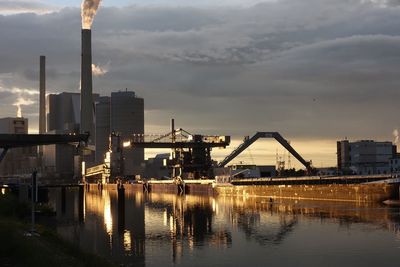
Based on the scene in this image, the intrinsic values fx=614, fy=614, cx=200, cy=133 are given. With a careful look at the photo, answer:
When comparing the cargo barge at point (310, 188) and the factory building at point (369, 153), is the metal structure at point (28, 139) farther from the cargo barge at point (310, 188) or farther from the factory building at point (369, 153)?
the factory building at point (369, 153)

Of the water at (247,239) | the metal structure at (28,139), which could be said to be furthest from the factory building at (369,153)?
the metal structure at (28,139)

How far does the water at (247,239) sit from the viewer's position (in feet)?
122

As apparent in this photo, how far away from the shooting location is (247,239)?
47875 mm

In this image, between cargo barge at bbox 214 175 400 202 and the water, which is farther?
cargo barge at bbox 214 175 400 202

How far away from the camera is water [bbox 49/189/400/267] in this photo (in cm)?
3725

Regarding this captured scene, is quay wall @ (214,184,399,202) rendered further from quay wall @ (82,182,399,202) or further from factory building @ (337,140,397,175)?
factory building @ (337,140,397,175)

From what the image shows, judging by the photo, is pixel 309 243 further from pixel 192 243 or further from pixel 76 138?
pixel 76 138

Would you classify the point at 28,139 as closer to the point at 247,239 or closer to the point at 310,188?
the point at 247,239

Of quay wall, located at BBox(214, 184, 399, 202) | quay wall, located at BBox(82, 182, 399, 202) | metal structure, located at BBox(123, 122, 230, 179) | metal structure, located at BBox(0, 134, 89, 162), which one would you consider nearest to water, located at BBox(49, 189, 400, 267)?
metal structure, located at BBox(0, 134, 89, 162)

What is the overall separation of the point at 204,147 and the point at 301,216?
406 feet

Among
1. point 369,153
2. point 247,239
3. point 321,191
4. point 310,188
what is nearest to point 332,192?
point 321,191

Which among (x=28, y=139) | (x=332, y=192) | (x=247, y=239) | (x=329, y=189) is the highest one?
(x=28, y=139)

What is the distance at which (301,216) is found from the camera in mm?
68688

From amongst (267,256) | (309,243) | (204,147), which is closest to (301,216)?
(309,243)
